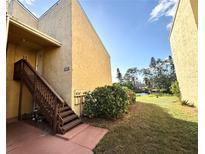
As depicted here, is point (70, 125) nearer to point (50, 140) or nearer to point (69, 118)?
point (69, 118)

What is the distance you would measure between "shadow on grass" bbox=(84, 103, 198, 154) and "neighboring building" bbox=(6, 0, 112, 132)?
189 cm

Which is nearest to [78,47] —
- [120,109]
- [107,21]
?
[107,21]

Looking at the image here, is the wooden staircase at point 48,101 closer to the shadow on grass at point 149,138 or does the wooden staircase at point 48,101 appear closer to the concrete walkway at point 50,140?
the concrete walkway at point 50,140

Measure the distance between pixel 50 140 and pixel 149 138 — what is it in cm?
270

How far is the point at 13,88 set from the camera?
4.89 meters

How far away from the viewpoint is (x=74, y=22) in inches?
210

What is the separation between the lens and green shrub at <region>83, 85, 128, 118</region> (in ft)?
15.4

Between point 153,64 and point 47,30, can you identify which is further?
point 153,64

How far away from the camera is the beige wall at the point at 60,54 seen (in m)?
4.96

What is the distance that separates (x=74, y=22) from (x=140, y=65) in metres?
27.2

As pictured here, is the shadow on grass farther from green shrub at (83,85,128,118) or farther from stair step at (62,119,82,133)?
stair step at (62,119,82,133)
